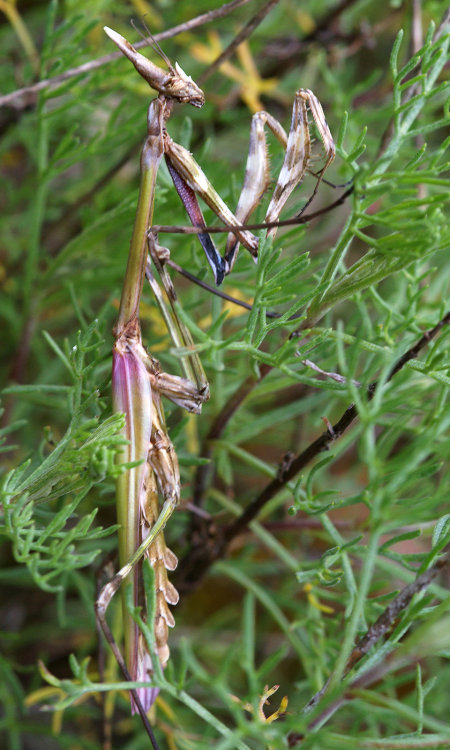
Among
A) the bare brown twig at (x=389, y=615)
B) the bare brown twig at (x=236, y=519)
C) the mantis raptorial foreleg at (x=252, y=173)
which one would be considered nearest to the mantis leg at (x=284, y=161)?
the mantis raptorial foreleg at (x=252, y=173)

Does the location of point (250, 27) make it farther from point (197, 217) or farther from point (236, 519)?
point (236, 519)

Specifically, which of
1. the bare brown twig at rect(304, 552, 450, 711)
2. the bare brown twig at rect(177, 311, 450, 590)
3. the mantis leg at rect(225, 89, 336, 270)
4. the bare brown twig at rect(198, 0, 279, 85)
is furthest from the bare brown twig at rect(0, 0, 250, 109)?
the bare brown twig at rect(304, 552, 450, 711)

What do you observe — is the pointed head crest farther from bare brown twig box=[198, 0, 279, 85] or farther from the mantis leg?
bare brown twig box=[198, 0, 279, 85]

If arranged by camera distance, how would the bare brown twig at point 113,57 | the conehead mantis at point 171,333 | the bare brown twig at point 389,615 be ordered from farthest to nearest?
the bare brown twig at point 113,57 → the conehead mantis at point 171,333 → the bare brown twig at point 389,615

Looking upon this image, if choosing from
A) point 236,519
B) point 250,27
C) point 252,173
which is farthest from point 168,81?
point 236,519

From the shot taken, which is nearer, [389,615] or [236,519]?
[389,615]

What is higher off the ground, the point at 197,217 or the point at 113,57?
the point at 113,57

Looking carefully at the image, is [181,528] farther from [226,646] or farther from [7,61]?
[7,61]

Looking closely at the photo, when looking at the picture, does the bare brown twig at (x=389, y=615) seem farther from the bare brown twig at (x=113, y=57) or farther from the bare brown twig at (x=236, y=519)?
the bare brown twig at (x=113, y=57)
